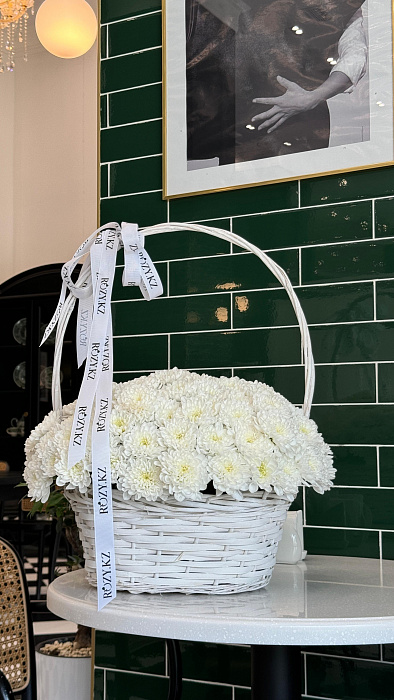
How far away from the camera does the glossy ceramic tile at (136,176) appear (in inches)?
84.2

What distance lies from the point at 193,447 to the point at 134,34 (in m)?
1.45

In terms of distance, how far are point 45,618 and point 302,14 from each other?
12.8 ft

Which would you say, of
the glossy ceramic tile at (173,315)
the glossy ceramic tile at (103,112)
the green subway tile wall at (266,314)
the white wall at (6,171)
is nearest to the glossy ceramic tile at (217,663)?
the green subway tile wall at (266,314)

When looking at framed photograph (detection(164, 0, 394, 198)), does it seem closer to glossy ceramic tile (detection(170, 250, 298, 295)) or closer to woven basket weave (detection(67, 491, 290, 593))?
glossy ceramic tile (detection(170, 250, 298, 295))

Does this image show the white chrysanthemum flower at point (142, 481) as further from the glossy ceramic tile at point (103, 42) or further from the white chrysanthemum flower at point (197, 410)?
the glossy ceramic tile at point (103, 42)

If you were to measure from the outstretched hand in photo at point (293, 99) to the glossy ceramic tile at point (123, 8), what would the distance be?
18.3 inches

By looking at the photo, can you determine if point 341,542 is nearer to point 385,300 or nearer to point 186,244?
point 385,300

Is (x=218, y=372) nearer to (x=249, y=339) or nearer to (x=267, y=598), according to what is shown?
(x=249, y=339)

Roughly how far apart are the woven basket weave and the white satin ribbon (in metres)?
0.04

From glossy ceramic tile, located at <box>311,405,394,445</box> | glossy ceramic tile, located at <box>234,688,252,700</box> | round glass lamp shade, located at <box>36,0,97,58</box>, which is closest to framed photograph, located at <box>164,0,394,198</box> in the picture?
glossy ceramic tile, located at <box>311,405,394,445</box>

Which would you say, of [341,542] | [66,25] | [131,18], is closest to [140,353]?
[341,542]

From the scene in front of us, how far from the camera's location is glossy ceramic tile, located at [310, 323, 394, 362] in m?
1.79

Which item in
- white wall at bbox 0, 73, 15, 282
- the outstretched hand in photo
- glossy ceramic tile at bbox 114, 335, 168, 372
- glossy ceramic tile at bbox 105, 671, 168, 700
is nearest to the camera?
the outstretched hand in photo

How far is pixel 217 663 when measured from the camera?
1910mm
